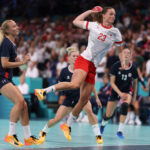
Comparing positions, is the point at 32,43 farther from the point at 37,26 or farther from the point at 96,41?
the point at 96,41

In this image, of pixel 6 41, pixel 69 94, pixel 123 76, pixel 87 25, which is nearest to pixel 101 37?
pixel 87 25

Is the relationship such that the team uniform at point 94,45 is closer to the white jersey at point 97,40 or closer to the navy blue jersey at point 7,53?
the white jersey at point 97,40

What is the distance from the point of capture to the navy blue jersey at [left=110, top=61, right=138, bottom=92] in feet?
33.1

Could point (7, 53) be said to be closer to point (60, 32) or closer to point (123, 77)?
point (123, 77)

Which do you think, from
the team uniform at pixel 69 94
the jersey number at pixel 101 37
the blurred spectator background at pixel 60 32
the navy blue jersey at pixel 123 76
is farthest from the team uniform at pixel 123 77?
the blurred spectator background at pixel 60 32

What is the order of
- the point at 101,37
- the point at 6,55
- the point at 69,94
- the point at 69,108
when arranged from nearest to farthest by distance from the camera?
the point at 6,55 → the point at 101,37 → the point at 69,108 → the point at 69,94

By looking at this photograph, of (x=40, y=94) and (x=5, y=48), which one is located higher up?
(x=5, y=48)

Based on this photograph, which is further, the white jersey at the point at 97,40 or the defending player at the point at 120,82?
the defending player at the point at 120,82

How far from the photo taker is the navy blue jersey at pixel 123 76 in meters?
10.1

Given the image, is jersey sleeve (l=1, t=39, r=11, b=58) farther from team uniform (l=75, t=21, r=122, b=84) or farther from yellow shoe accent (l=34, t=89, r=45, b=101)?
team uniform (l=75, t=21, r=122, b=84)

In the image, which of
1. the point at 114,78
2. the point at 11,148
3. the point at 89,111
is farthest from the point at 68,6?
the point at 11,148

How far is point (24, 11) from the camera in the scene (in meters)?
23.9

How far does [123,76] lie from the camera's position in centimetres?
1012

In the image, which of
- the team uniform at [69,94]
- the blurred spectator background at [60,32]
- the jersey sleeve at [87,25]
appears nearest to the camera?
the jersey sleeve at [87,25]
